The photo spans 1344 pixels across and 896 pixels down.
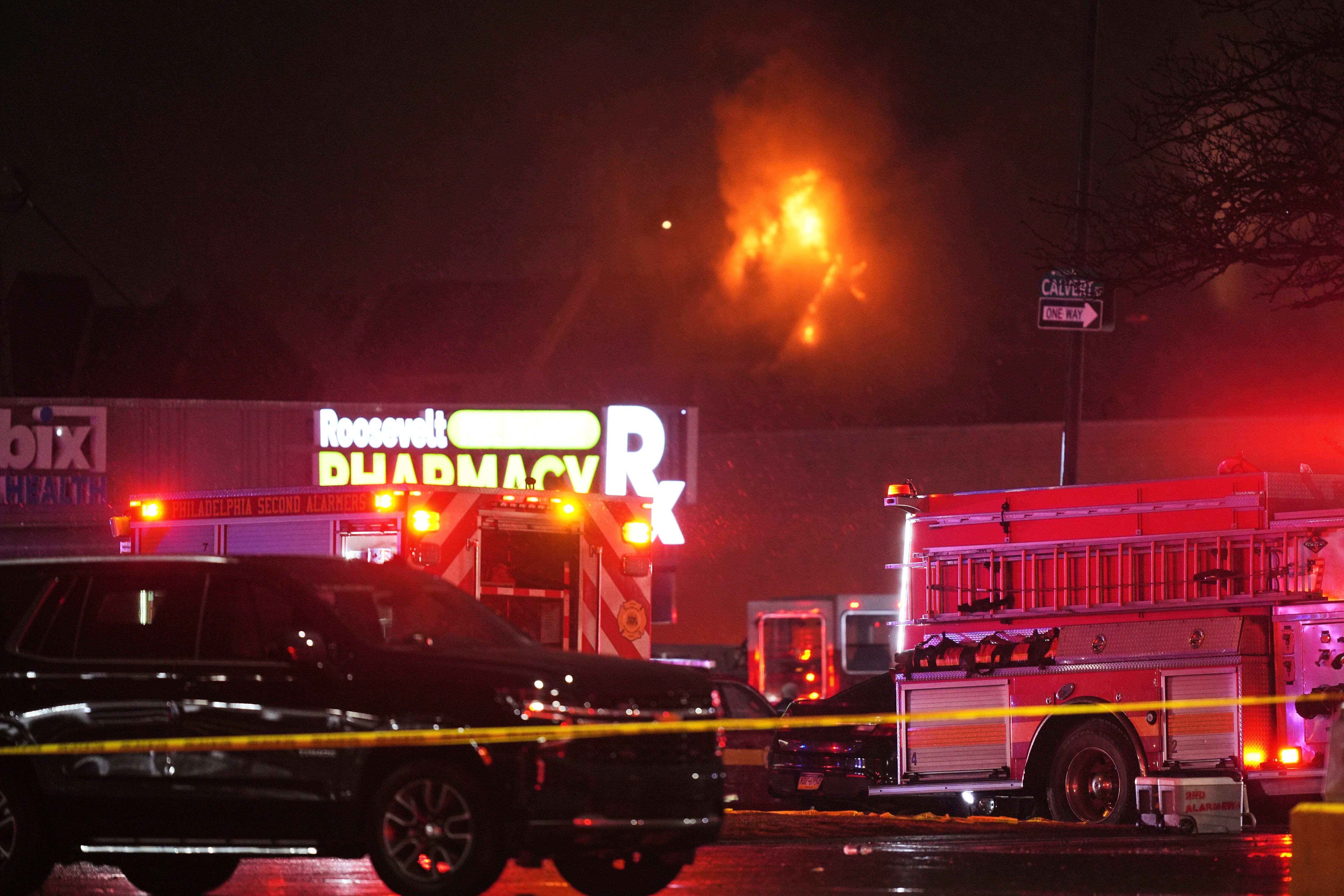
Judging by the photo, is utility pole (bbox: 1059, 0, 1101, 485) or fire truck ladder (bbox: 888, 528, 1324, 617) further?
utility pole (bbox: 1059, 0, 1101, 485)

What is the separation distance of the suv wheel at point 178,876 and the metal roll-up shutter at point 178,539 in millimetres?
5481

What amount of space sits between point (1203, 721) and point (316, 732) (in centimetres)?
712

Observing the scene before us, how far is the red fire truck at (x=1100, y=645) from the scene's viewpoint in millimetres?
12516

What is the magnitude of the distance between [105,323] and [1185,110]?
92.9ft

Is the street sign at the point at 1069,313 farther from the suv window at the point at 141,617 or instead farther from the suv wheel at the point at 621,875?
the suv window at the point at 141,617

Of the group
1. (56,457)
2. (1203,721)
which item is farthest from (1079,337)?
(56,457)

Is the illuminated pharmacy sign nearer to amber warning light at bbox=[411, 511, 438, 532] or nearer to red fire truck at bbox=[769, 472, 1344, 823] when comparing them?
red fire truck at bbox=[769, 472, 1344, 823]

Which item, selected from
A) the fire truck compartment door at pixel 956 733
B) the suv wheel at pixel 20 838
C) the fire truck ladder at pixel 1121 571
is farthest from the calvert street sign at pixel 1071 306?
the suv wheel at pixel 20 838

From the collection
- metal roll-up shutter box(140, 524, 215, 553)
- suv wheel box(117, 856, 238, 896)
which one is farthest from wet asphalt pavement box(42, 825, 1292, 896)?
metal roll-up shutter box(140, 524, 215, 553)

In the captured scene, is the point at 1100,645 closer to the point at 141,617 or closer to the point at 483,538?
the point at 483,538

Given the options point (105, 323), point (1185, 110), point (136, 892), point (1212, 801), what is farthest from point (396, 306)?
point (136, 892)

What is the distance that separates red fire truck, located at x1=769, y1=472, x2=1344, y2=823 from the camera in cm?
1252

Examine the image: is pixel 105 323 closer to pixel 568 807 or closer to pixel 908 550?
pixel 908 550

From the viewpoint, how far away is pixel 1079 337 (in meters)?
19.9
